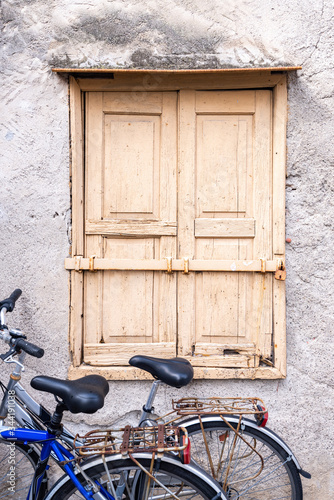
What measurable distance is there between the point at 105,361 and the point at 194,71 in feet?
7.00

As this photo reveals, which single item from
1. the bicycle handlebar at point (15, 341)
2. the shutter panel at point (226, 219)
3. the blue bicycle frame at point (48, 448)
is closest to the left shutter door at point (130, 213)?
the shutter panel at point (226, 219)

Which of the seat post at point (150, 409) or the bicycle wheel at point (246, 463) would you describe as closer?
the seat post at point (150, 409)

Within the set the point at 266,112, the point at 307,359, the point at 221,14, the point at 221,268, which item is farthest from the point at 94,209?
the point at 307,359

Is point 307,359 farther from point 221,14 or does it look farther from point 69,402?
point 221,14

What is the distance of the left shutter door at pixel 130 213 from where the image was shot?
304 cm

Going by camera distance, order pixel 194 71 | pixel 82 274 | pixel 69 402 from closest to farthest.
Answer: pixel 69 402 < pixel 194 71 < pixel 82 274

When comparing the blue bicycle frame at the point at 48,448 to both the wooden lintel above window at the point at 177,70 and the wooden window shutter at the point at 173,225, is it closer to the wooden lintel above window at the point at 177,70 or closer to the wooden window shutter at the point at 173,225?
the wooden window shutter at the point at 173,225

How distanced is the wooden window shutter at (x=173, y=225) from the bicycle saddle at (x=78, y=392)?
3.31 feet

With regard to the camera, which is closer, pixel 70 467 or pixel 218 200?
pixel 70 467

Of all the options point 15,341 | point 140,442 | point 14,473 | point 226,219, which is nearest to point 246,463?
point 140,442

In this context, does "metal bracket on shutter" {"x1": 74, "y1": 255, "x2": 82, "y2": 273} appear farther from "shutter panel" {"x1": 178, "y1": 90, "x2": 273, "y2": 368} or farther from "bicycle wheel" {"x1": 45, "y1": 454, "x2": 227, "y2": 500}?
"bicycle wheel" {"x1": 45, "y1": 454, "x2": 227, "y2": 500}

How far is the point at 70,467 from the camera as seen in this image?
1961 mm

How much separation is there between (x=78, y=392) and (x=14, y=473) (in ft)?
4.15

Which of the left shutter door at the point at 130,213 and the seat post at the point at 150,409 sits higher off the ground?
the left shutter door at the point at 130,213
